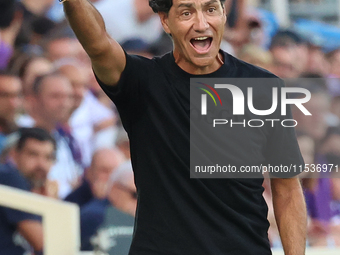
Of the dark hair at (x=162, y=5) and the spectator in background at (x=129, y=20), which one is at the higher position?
the spectator in background at (x=129, y=20)

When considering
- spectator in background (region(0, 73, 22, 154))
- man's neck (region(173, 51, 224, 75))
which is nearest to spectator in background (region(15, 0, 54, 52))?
spectator in background (region(0, 73, 22, 154))

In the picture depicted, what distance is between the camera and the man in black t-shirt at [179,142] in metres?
1.62

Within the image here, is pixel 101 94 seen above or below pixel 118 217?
above

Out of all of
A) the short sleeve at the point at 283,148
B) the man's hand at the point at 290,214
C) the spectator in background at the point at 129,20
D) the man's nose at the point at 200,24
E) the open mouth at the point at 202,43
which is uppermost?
the spectator in background at the point at 129,20

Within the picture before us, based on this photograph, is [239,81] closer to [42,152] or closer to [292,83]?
[42,152]

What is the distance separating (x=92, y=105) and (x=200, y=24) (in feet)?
7.42

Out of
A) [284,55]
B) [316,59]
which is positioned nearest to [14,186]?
[284,55]

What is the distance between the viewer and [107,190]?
3.69 m

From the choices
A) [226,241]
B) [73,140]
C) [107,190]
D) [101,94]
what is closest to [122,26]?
[101,94]

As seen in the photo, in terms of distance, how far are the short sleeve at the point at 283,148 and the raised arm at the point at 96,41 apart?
606mm

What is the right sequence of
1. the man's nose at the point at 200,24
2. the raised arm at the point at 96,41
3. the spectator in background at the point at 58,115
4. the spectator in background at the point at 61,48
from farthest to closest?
the spectator in background at the point at 61,48
the spectator in background at the point at 58,115
the man's nose at the point at 200,24
the raised arm at the point at 96,41

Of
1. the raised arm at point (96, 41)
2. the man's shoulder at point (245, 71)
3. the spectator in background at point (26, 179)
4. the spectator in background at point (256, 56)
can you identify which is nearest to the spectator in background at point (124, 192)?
the spectator in background at point (26, 179)

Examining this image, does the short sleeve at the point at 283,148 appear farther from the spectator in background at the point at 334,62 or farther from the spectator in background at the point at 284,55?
the spectator in background at the point at 334,62

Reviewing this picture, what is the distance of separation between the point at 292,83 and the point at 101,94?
1590 millimetres
